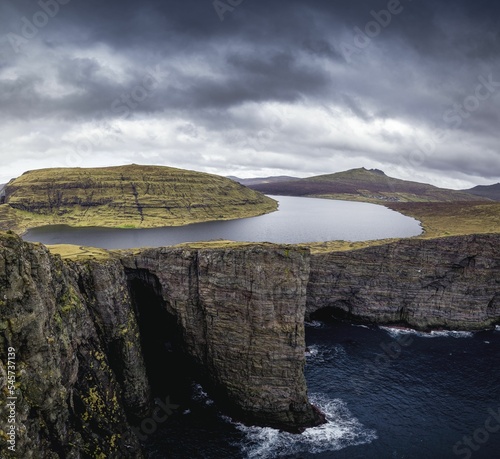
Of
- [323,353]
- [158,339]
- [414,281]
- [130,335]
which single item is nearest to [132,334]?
[130,335]

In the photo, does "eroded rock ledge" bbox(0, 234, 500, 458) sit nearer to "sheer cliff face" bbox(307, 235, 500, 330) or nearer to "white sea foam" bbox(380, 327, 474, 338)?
"sheer cliff face" bbox(307, 235, 500, 330)

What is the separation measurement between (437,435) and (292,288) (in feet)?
83.2

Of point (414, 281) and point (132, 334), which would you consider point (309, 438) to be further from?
point (414, 281)

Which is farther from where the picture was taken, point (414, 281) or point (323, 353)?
point (414, 281)

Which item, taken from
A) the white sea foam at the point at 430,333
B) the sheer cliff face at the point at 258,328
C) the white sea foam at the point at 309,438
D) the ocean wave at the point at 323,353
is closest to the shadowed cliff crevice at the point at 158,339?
the sheer cliff face at the point at 258,328

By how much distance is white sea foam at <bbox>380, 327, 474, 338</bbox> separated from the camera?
7281 cm

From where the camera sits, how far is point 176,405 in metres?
46.9

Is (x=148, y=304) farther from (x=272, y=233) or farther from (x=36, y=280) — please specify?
(x=272, y=233)

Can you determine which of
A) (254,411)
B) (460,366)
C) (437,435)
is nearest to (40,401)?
(254,411)

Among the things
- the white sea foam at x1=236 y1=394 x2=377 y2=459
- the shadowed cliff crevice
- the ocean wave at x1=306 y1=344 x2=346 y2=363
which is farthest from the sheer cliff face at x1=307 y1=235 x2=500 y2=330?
the shadowed cliff crevice

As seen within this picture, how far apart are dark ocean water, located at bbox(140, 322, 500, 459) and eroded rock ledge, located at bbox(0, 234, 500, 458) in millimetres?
3154

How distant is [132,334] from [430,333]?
204 feet

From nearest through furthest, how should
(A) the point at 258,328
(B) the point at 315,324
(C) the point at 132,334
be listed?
(C) the point at 132,334
(A) the point at 258,328
(B) the point at 315,324

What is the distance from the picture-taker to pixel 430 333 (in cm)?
7438
